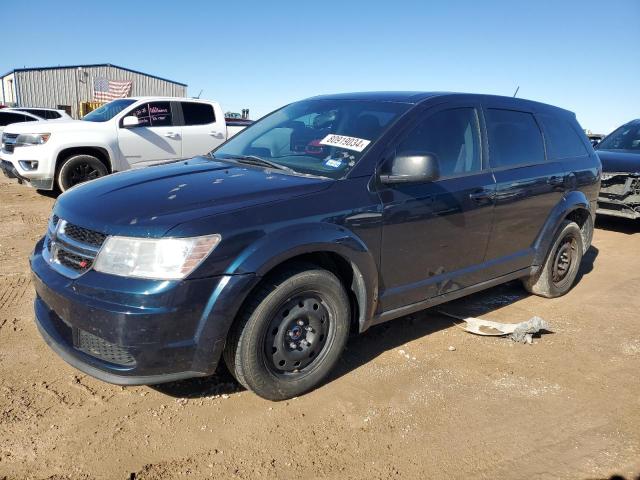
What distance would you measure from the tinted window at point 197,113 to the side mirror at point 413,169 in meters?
7.56

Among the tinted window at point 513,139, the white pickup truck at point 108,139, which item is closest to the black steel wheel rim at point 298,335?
the tinted window at point 513,139

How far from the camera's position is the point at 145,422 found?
2.73 meters

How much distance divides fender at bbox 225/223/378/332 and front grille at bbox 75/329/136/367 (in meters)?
0.64

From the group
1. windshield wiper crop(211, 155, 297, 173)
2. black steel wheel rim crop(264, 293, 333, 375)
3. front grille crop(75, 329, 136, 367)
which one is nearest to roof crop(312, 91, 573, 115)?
windshield wiper crop(211, 155, 297, 173)

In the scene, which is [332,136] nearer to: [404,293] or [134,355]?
[404,293]

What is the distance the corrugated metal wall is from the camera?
118ft

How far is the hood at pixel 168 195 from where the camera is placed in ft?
8.23

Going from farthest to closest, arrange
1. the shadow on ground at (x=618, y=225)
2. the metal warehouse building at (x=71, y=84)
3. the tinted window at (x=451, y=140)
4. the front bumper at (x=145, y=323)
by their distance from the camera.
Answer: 1. the metal warehouse building at (x=71, y=84)
2. the shadow on ground at (x=618, y=225)
3. the tinted window at (x=451, y=140)
4. the front bumper at (x=145, y=323)

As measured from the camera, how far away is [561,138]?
4.73 meters

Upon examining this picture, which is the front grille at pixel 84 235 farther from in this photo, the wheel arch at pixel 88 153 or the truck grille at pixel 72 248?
the wheel arch at pixel 88 153

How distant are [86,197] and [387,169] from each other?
1.78 metres

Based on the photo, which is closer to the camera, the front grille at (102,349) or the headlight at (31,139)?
the front grille at (102,349)

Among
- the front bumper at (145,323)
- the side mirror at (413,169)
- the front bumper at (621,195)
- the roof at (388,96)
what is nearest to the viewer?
→ the front bumper at (145,323)

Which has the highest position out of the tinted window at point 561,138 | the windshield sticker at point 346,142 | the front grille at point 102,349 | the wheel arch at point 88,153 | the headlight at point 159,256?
the tinted window at point 561,138
